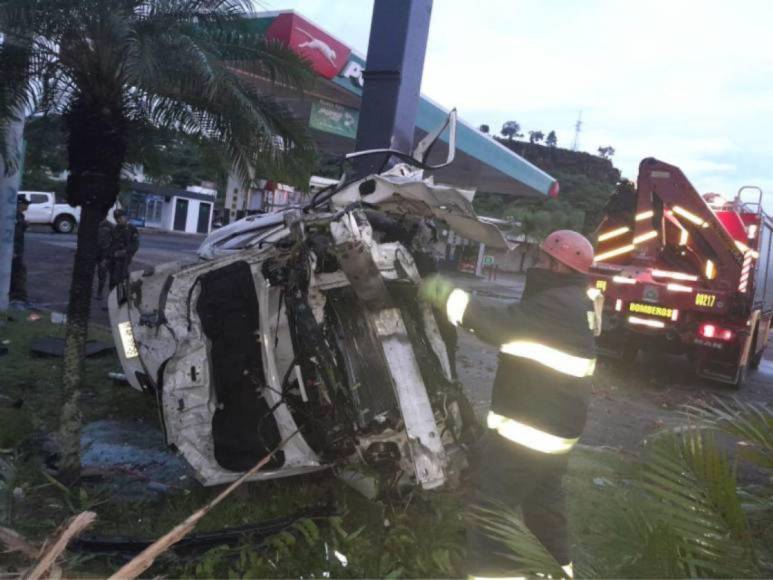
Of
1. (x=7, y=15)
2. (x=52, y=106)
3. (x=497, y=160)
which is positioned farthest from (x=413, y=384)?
(x=497, y=160)

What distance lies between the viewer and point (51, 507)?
381cm

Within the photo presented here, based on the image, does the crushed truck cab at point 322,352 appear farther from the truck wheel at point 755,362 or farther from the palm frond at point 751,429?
the truck wheel at point 755,362

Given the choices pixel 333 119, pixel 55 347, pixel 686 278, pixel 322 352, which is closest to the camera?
pixel 322 352

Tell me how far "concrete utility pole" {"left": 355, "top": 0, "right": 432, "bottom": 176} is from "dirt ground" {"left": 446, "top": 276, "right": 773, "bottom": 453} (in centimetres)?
209

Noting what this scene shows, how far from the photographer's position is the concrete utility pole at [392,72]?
650 centimetres

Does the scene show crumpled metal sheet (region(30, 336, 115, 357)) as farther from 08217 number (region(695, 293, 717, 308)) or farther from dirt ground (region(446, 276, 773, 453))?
08217 number (region(695, 293, 717, 308))

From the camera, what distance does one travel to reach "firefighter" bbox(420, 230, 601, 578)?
303 cm

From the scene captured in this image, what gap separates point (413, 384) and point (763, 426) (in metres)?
2.03

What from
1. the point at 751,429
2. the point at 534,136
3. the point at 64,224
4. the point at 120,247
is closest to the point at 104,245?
the point at 120,247

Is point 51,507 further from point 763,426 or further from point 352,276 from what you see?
point 763,426

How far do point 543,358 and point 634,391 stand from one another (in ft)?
20.8

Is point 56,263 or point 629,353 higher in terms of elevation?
point 629,353

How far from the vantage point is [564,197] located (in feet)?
150

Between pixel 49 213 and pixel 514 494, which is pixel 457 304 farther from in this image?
pixel 49 213
